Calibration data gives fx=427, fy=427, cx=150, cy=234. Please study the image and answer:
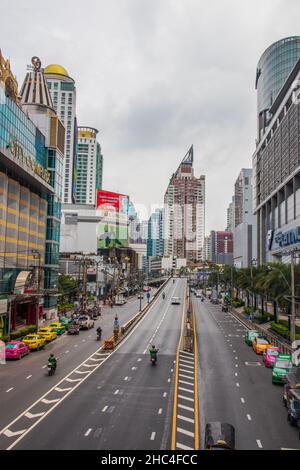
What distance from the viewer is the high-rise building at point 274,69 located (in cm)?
12462

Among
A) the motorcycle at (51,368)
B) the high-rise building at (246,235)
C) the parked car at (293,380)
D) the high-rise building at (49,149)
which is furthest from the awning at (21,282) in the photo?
the high-rise building at (246,235)

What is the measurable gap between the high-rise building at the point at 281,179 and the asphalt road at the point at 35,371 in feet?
139

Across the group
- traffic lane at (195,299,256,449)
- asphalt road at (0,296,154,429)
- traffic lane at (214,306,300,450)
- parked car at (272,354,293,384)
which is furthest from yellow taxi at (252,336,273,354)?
asphalt road at (0,296,154,429)

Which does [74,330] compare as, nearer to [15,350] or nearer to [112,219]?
[15,350]

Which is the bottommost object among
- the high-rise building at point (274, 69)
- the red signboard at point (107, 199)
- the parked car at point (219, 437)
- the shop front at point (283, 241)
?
the parked car at point (219, 437)

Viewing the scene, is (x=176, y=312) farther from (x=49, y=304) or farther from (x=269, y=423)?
(x=269, y=423)

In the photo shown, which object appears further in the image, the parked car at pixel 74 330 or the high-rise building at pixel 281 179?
the high-rise building at pixel 281 179

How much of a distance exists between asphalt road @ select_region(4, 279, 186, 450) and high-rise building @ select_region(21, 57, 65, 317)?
36.3 meters

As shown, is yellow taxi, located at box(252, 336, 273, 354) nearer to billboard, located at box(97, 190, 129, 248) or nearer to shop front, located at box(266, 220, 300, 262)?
shop front, located at box(266, 220, 300, 262)

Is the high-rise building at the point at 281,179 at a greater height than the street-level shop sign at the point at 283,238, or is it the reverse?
the high-rise building at the point at 281,179

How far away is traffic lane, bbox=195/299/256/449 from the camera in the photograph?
2153 centimetres

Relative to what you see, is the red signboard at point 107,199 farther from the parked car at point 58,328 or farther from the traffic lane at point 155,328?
the parked car at point 58,328

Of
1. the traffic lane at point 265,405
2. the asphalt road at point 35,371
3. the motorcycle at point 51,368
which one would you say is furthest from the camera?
the motorcycle at point 51,368

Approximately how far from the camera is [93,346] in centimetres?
4622
